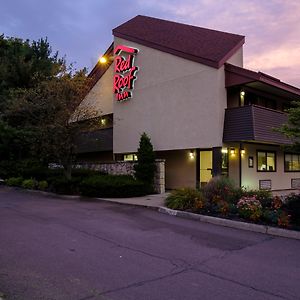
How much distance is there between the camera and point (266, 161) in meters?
22.6

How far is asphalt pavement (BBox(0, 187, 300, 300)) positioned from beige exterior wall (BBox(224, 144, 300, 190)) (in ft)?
29.6

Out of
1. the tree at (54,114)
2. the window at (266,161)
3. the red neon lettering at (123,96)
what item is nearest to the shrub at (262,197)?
the window at (266,161)

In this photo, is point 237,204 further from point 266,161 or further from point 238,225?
point 266,161

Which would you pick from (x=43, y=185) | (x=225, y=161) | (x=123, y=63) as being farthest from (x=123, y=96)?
(x=225, y=161)

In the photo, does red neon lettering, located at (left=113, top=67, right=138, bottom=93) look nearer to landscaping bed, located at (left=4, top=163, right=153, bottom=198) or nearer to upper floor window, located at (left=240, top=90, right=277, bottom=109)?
landscaping bed, located at (left=4, top=163, right=153, bottom=198)

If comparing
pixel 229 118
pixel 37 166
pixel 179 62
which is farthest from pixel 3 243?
pixel 37 166

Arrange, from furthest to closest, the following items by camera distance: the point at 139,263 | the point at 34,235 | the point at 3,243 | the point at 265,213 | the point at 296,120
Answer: the point at 296,120 → the point at 265,213 → the point at 34,235 → the point at 3,243 → the point at 139,263

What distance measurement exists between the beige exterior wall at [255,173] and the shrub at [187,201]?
21.0 feet

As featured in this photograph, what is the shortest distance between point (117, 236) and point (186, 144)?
35.9ft

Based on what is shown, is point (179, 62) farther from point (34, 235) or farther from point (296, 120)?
point (34, 235)

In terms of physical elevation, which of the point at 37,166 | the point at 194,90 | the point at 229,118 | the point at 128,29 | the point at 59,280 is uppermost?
the point at 128,29

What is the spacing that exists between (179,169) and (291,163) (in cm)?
712

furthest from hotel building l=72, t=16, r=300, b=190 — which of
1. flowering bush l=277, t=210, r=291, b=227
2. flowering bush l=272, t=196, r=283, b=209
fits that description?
flowering bush l=277, t=210, r=291, b=227

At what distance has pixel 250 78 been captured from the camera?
17828 mm
